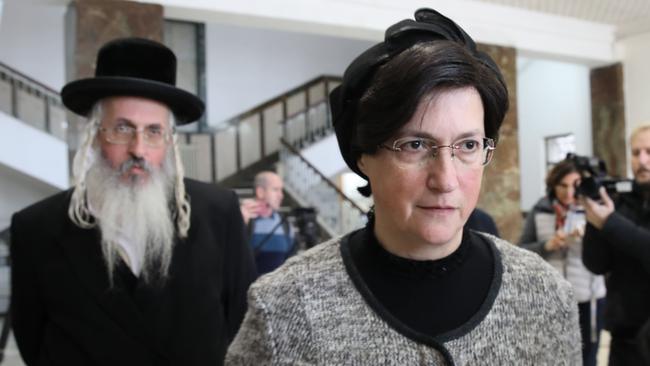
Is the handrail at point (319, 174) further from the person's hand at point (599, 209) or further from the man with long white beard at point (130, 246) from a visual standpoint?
the man with long white beard at point (130, 246)

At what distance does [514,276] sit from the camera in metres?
1.24

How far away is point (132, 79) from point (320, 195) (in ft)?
33.6

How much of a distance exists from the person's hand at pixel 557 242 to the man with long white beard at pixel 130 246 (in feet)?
7.34

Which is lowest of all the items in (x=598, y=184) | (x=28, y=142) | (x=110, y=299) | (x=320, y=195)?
(x=320, y=195)

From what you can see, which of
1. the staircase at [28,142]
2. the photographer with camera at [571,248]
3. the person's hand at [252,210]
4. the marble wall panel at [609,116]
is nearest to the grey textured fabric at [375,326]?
the photographer with camera at [571,248]

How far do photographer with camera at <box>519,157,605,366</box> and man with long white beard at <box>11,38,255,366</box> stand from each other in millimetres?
2304

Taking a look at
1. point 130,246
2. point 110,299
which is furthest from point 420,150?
point 130,246

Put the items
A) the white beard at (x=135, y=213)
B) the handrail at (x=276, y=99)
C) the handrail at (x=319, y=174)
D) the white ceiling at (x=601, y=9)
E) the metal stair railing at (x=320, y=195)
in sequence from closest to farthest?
the white beard at (x=135, y=213)
the white ceiling at (x=601, y=9)
the handrail at (x=319, y=174)
the metal stair railing at (x=320, y=195)
the handrail at (x=276, y=99)

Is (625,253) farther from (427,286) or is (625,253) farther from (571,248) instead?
(427,286)

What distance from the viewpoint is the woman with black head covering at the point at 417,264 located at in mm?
1111

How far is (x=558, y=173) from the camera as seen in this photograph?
3.92 metres

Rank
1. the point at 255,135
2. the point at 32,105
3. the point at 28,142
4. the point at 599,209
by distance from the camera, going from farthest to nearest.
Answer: the point at 255,135, the point at 32,105, the point at 28,142, the point at 599,209

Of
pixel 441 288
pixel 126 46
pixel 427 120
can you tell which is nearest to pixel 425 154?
pixel 427 120

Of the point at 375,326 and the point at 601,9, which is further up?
the point at 601,9
